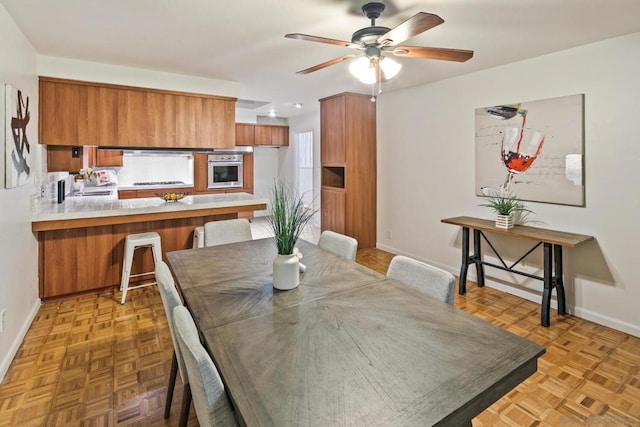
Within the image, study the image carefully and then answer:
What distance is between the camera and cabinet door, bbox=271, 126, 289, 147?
751 cm

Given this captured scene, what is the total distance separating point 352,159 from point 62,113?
3424 millimetres

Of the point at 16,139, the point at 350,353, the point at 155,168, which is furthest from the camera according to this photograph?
the point at 155,168

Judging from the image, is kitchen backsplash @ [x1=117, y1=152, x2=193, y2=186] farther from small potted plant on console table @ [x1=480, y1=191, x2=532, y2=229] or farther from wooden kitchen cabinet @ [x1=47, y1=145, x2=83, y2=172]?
small potted plant on console table @ [x1=480, y1=191, x2=532, y2=229]

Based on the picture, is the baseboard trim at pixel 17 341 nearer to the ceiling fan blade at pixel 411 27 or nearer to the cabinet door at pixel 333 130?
the ceiling fan blade at pixel 411 27

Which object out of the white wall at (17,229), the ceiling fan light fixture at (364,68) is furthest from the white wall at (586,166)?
the white wall at (17,229)

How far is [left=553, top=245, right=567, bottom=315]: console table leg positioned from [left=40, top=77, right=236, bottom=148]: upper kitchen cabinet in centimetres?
372

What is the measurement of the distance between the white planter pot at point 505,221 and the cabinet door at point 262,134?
529 centimetres

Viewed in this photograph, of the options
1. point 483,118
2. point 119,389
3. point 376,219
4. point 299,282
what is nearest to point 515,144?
point 483,118

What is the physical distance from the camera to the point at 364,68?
90.2 inches

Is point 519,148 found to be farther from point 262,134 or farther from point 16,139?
point 262,134

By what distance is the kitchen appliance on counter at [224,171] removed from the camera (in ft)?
22.4

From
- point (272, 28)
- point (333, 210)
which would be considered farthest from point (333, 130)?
point (272, 28)

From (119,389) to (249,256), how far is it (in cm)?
108

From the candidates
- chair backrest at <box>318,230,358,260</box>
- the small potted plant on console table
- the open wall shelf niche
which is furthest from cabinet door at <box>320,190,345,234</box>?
chair backrest at <box>318,230,358,260</box>
